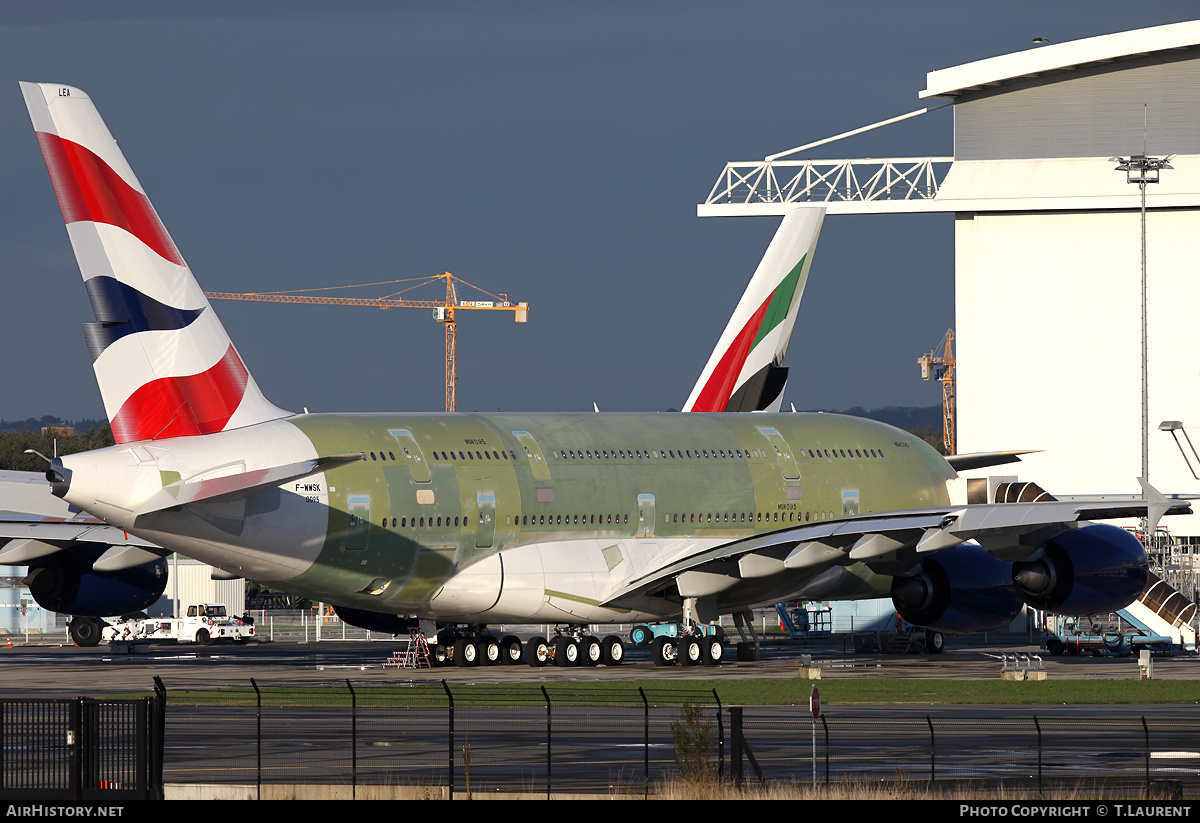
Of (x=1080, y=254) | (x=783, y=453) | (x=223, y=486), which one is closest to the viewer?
(x=223, y=486)

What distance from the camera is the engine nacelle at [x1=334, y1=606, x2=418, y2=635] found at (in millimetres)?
47906

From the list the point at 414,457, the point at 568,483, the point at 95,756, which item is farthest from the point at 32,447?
the point at 95,756

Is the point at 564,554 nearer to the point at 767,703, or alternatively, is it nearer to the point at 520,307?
the point at 767,703

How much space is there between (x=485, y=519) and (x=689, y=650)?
20.1ft

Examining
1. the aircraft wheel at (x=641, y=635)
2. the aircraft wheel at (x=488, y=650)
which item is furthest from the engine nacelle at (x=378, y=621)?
the aircraft wheel at (x=641, y=635)

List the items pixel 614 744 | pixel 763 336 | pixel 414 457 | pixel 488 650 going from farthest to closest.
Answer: pixel 763 336 < pixel 488 650 < pixel 414 457 < pixel 614 744

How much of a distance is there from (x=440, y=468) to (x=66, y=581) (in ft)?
45.9

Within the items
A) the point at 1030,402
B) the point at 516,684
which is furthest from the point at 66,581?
the point at 1030,402

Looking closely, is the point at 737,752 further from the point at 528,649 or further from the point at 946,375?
the point at 946,375

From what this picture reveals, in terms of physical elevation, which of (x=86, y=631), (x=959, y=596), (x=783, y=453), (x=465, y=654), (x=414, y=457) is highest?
(x=783, y=453)

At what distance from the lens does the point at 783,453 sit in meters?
47.3

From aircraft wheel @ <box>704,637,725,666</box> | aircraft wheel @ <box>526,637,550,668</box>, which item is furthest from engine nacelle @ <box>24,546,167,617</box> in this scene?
aircraft wheel @ <box>704,637,725,666</box>

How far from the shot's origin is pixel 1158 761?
76.4 feet

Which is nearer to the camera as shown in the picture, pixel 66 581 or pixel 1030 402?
pixel 66 581
